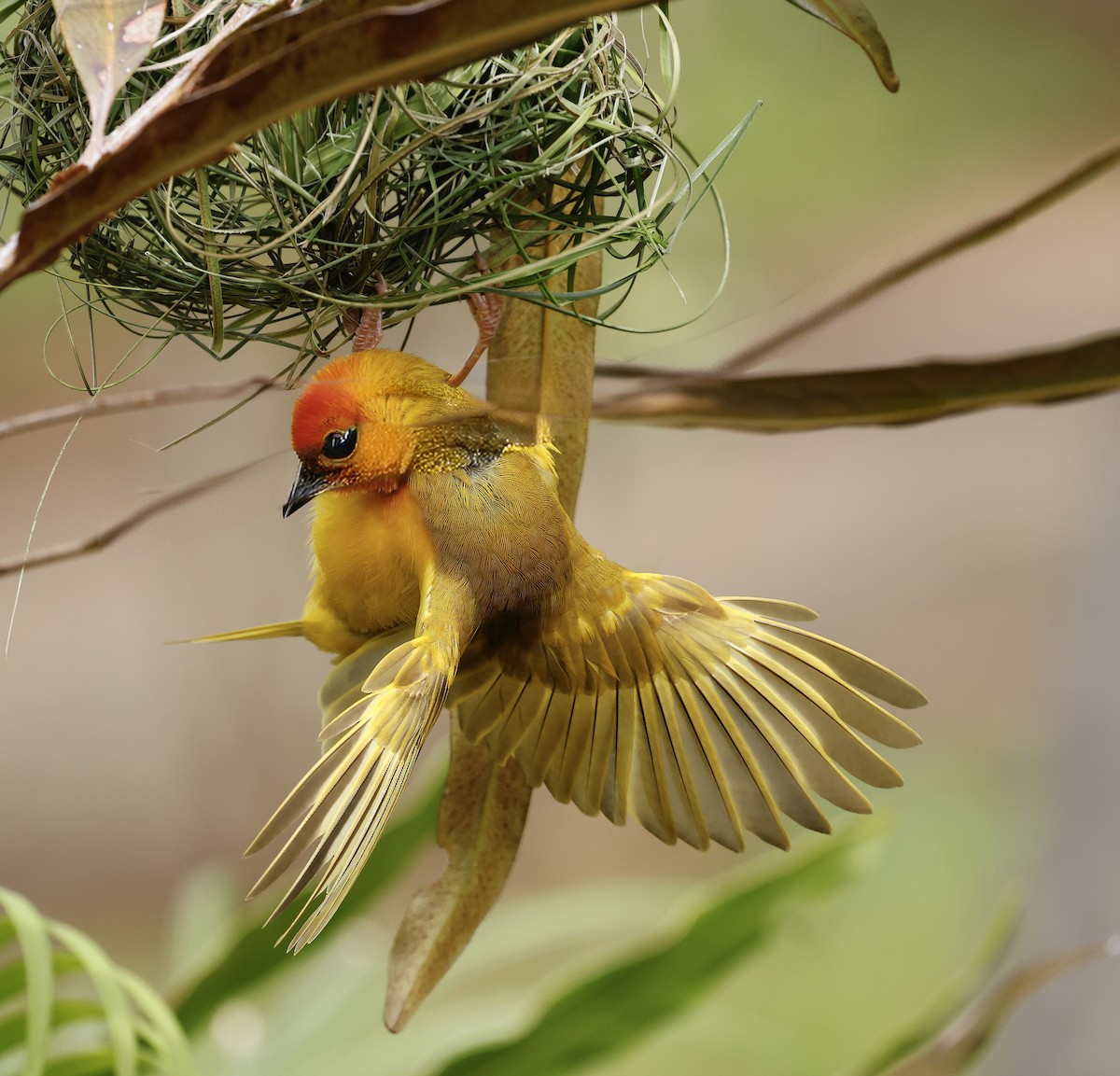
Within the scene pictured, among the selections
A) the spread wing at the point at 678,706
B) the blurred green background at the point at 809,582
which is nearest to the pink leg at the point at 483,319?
the spread wing at the point at 678,706

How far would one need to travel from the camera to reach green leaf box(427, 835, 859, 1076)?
0.89 m

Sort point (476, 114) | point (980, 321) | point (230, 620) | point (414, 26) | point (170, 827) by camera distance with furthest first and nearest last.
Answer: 1. point (980, 321)
2. point (170, 827)
3. point (230, 620)
4. point (476, 114)
5. point (414, 26)

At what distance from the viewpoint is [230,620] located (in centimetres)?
199

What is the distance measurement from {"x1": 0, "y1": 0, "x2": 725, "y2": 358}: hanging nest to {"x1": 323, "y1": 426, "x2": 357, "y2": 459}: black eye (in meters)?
0.05

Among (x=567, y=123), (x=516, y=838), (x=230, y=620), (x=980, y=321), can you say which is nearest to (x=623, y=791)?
(x=516, y=838)

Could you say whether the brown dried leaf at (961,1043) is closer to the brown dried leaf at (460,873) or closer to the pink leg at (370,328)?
the brown dried leaf at (460,873)

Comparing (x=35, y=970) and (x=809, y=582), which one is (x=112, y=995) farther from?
(x=809, y=582)

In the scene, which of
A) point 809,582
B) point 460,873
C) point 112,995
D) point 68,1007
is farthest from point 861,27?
point 809,582

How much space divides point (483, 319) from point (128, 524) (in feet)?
0.60

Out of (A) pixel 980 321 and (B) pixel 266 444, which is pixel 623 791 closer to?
(B) pixel 266 444

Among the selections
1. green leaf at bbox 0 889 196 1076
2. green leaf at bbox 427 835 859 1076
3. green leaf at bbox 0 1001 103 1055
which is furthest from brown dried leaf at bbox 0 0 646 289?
green leaf at bbox 427 835 859 1076

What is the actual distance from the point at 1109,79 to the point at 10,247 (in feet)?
11.3

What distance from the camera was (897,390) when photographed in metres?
0.40

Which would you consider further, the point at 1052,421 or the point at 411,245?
the point at 1052,421
